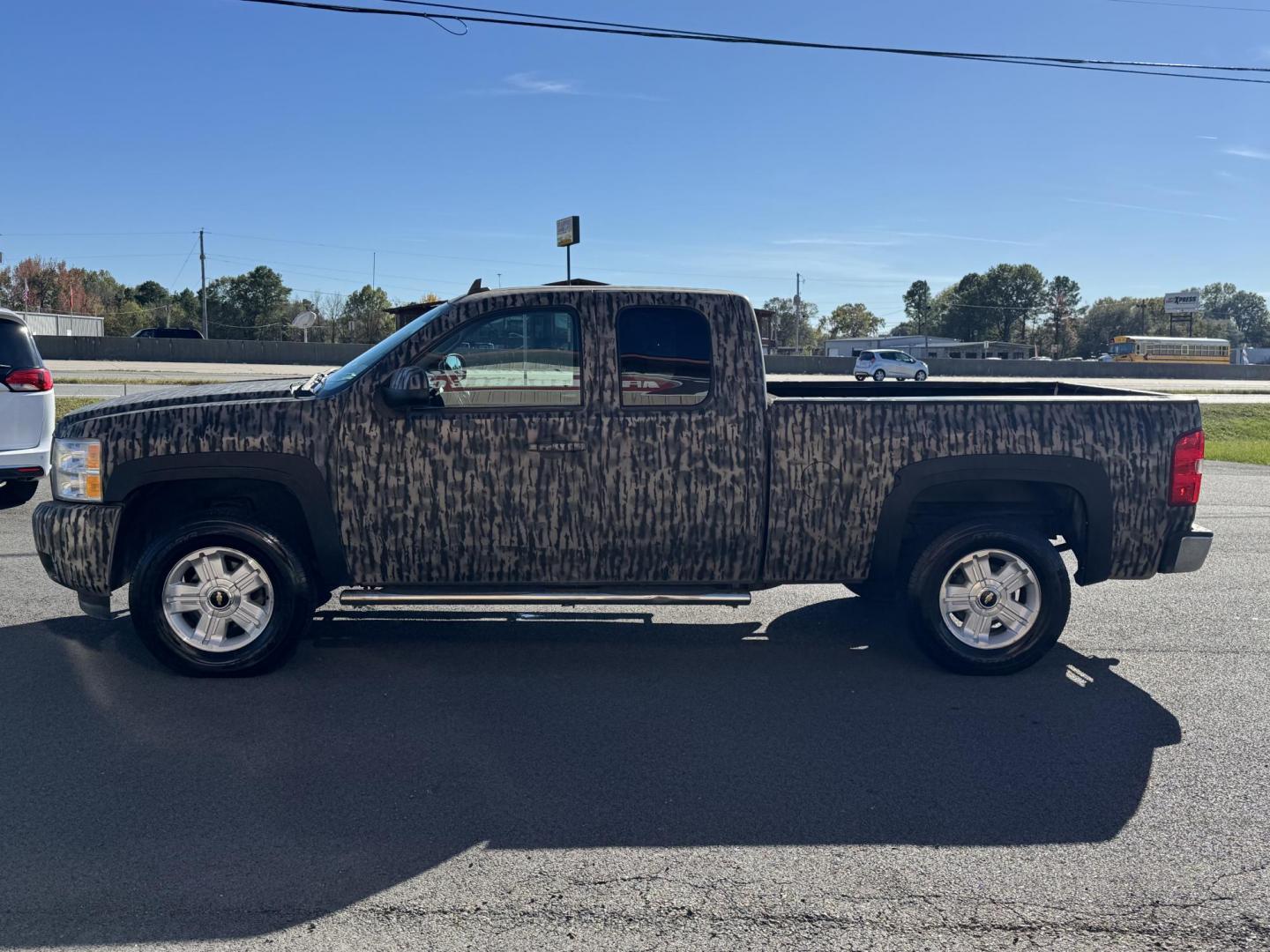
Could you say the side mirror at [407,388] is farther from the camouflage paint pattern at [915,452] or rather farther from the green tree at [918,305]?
the green tree at [918,305]

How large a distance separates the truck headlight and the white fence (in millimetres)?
63754

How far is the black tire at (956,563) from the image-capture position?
18.7 ft

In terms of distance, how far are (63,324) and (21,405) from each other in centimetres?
6832

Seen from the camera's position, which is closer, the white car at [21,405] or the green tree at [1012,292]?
the white car at [21,405]

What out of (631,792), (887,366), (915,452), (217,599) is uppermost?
(887,366)

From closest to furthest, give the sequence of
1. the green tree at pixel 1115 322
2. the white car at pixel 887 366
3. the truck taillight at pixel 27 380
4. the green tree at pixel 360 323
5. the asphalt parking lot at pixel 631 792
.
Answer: the asphalt parking lot at pixel 631 792 → the truck taillight at pixel 27 380 → the white car at pixel 887 366 → the green tree at pixel 360 323 → the green tree at pixel 1115 322

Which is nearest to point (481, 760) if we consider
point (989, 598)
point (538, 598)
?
point (538, 598)

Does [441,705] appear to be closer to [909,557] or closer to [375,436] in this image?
[375,436]

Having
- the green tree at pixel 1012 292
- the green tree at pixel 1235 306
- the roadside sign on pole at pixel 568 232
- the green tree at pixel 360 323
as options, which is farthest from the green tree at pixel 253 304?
the green tree at pixel 1235 306

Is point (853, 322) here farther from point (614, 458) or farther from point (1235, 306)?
point (614, 458)

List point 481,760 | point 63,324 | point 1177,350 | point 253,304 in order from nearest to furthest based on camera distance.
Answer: point 481,760, point 63,324, point 1177,350, point 253,304

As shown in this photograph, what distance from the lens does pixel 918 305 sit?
15862cm

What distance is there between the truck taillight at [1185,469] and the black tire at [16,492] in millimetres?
10290

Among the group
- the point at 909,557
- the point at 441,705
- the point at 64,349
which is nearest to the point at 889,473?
the point at 909,557
